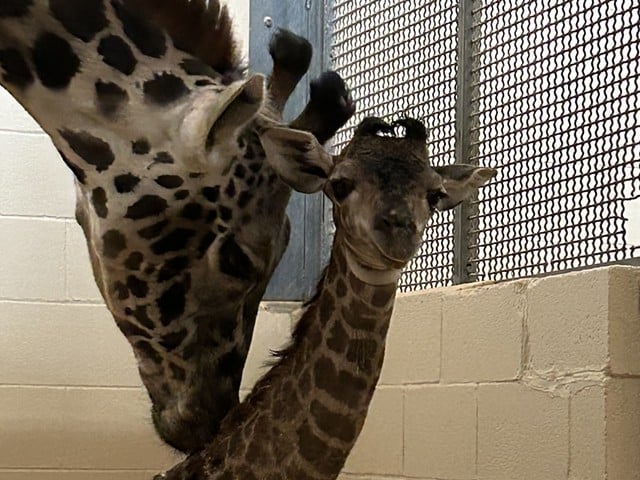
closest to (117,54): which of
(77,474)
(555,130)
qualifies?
(555,130)

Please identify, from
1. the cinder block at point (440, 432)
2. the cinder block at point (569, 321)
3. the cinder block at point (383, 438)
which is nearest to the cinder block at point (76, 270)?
the cinder block at point (383, 438)

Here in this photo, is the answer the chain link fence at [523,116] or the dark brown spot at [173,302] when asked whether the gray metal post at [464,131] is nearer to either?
the chain link fence at [523,116]

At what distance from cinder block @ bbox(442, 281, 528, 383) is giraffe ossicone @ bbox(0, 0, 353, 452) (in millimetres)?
607

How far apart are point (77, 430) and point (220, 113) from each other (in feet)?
5.65

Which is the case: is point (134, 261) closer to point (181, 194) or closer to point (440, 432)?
point (181, 194)

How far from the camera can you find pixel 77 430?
2902mm

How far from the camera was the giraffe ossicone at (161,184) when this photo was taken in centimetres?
148

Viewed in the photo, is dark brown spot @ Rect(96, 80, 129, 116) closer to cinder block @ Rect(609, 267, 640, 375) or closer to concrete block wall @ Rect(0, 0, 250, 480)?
cinder block @ Rect(609, 267, 640, 375)

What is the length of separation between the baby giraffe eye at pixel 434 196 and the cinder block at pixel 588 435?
1.76 feet

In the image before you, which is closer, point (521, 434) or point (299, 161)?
point (299, 161)

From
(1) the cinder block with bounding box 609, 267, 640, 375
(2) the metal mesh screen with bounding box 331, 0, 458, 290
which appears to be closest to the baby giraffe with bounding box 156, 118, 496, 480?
(1) the cinder block with bounding box 609, 267, 640, 375

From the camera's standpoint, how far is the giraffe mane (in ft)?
5.09

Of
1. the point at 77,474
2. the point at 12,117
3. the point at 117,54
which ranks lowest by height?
the point at 77,474

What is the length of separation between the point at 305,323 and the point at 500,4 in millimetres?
901
